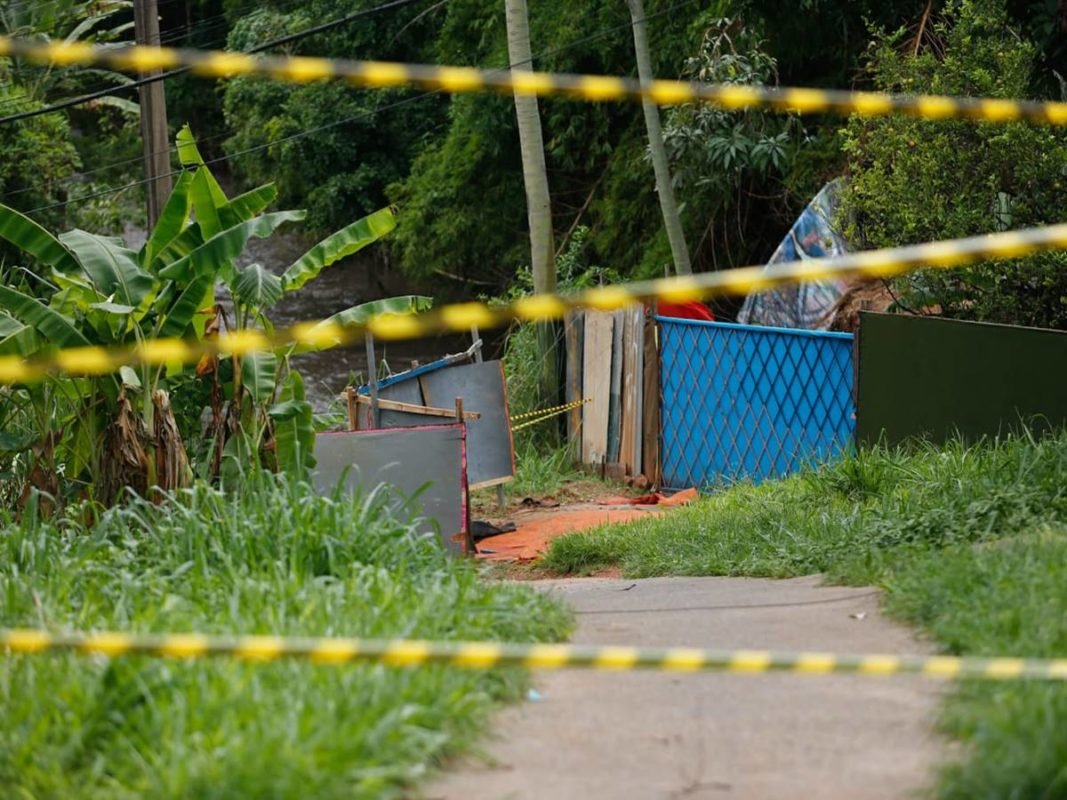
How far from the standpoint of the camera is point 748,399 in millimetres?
15078

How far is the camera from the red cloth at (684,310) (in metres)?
16.8

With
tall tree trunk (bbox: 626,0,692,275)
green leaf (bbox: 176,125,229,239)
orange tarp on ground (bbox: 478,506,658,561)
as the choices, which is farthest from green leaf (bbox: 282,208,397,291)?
tall tree trunk (bbox: 626,0,692,275)

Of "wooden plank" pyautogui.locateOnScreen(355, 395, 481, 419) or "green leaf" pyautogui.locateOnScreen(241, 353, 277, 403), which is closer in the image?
"green leaf" pyautogui.locateOnScreen(241, 353, 277, 403)

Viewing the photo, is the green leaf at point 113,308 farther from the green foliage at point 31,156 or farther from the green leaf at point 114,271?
the green foliage at point 31,156

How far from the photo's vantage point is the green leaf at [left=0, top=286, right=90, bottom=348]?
855cm

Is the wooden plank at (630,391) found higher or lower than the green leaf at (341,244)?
lower

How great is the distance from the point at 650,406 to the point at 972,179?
4573 millimetres

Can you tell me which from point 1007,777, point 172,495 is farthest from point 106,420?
point 1007,777

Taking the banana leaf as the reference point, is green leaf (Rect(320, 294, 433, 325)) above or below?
below

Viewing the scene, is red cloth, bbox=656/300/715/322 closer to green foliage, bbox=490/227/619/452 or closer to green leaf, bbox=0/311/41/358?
green foliage, bbox=490/227/619/452

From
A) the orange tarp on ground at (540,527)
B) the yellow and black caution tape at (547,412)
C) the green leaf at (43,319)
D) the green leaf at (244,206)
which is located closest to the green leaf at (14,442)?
the green leaf at (43,319)

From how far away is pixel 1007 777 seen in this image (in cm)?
394

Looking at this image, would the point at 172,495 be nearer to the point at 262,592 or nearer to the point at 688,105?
the point at 262,592

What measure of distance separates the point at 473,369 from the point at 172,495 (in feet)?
26.3
